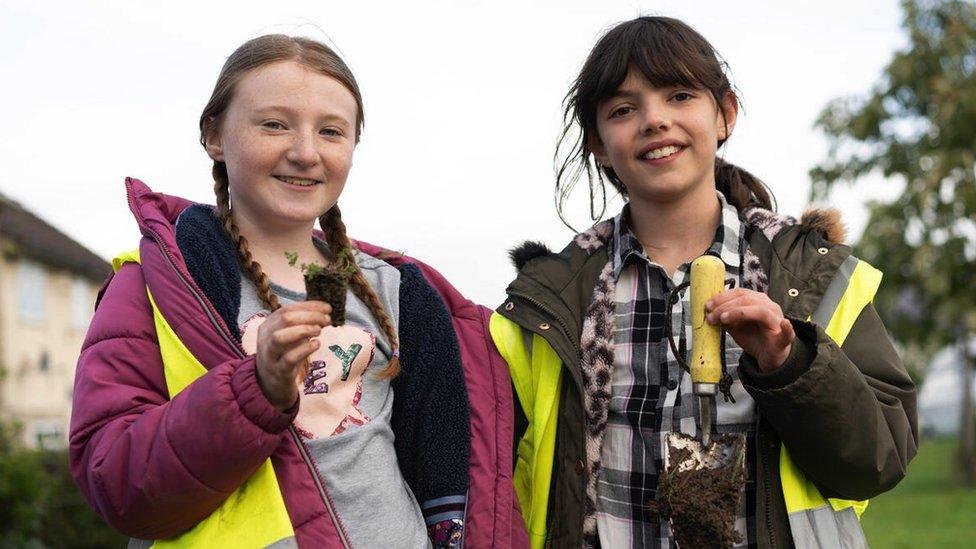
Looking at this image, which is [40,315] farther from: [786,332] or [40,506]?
[786,332]

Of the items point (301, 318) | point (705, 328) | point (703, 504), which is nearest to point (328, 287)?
point (301, 318)

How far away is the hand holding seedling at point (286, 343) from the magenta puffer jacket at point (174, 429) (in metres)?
0.05

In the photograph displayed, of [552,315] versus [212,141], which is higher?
[212,141]

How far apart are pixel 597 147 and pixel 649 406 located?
1002 mm

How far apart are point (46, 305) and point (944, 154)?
73.3ft

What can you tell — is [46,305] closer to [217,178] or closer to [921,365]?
[217,178]

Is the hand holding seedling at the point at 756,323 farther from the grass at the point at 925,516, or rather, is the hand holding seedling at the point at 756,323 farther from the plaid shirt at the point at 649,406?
the grass at the point at 925,516

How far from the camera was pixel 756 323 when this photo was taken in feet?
9.20

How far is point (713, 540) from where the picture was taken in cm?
269

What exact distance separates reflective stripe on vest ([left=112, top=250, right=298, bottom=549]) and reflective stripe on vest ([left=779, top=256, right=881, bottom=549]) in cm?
143

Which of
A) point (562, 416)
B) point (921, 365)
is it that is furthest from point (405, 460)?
point (921, 365)

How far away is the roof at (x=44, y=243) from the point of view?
26.4m

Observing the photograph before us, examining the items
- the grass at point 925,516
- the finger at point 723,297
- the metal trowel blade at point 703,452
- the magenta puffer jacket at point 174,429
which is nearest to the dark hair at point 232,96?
the magenta puffer jacket at point 174,429

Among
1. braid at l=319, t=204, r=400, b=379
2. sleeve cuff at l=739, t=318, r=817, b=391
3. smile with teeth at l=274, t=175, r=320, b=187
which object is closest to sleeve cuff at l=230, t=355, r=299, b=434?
braid at l=319, t=204, r=400, b=379
